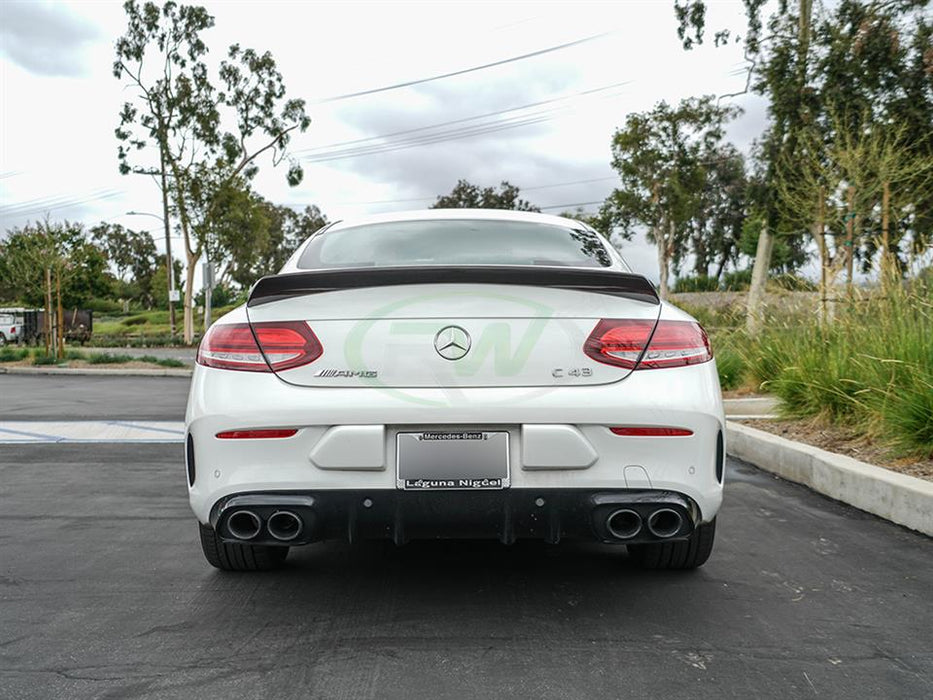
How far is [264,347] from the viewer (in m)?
3.44

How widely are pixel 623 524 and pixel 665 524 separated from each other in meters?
0.16

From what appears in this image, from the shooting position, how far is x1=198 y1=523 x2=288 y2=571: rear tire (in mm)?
3998

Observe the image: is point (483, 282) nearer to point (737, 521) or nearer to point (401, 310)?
point (401, 310)

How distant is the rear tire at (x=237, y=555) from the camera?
3998 mm

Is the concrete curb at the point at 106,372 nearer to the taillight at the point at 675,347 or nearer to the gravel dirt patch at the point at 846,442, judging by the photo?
the gravel dirt patch at the point at 846,442

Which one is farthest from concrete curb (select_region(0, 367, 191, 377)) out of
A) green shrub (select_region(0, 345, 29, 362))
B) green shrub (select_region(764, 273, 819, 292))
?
green shrub (select_region(764, 273, 819, 292))

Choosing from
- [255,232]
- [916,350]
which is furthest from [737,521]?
[255,232]

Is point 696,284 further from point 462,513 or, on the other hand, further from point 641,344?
point 462,513

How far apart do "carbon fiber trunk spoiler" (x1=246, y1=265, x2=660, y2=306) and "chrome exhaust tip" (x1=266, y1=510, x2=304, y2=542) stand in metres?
0.77

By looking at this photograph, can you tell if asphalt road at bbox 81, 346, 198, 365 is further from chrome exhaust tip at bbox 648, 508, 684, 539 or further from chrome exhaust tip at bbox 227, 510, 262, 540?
chrome exhaust tip at bbox 648, 508, 684, 539

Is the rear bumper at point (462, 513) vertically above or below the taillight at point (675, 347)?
below

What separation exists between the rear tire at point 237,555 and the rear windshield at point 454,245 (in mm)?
1191

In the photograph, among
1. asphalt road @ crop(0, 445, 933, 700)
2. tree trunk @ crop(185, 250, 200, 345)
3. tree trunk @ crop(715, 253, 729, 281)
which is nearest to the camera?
asphalt road @ crop(0, 445, 933, 700)

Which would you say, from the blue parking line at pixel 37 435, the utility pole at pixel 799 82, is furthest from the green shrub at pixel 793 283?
the blue parking line at pixel 37 435
